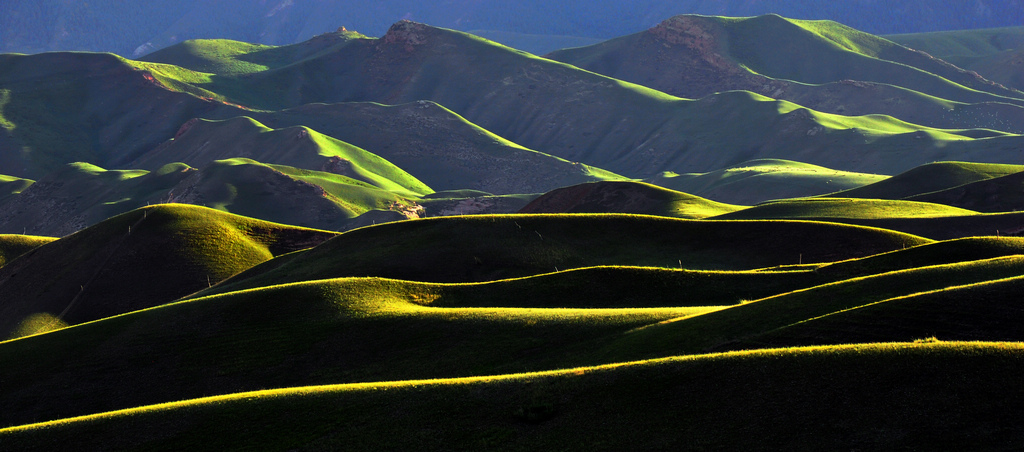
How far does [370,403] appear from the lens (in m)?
22.2

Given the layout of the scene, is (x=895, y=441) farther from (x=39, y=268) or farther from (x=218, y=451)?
(x=39, y=268)

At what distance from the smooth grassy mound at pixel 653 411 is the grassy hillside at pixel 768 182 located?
127747 mm

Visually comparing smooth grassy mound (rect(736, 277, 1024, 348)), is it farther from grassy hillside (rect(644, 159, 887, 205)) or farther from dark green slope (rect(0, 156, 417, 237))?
dark green slope (rect(0, 156, 417, 237))

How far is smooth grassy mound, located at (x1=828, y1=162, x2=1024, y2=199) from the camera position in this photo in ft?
346

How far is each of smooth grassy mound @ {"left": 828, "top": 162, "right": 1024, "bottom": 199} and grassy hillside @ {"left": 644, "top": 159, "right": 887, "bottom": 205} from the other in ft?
76.4

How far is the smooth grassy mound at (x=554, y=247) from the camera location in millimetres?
56219

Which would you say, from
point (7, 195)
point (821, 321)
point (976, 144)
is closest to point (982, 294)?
point (821, 321)

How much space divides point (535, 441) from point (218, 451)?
8565 millimetres

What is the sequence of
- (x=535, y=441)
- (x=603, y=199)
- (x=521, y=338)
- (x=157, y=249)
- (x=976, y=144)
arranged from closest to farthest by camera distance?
(x=535, y=441)
(x=521, y=338)
(x=157, y=249)
(x=603, y=199)
(x=976, y=144)

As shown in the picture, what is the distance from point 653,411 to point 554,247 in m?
41.7

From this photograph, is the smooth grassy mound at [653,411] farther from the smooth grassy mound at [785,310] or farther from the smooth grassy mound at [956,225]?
the smooth grassy mound at [956,225]

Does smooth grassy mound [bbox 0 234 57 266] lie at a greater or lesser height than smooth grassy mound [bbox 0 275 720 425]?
lesser

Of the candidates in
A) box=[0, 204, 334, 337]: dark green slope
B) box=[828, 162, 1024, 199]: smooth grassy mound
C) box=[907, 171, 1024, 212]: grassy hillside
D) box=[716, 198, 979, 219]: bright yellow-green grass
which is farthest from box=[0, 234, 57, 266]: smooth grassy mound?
box=[907, 171, 1024, 212]: grassy hillside

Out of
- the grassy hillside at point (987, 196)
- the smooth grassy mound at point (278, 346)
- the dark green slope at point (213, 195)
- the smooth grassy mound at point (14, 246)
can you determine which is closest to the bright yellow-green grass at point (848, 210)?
the grassy hillside at point (987, 196)
